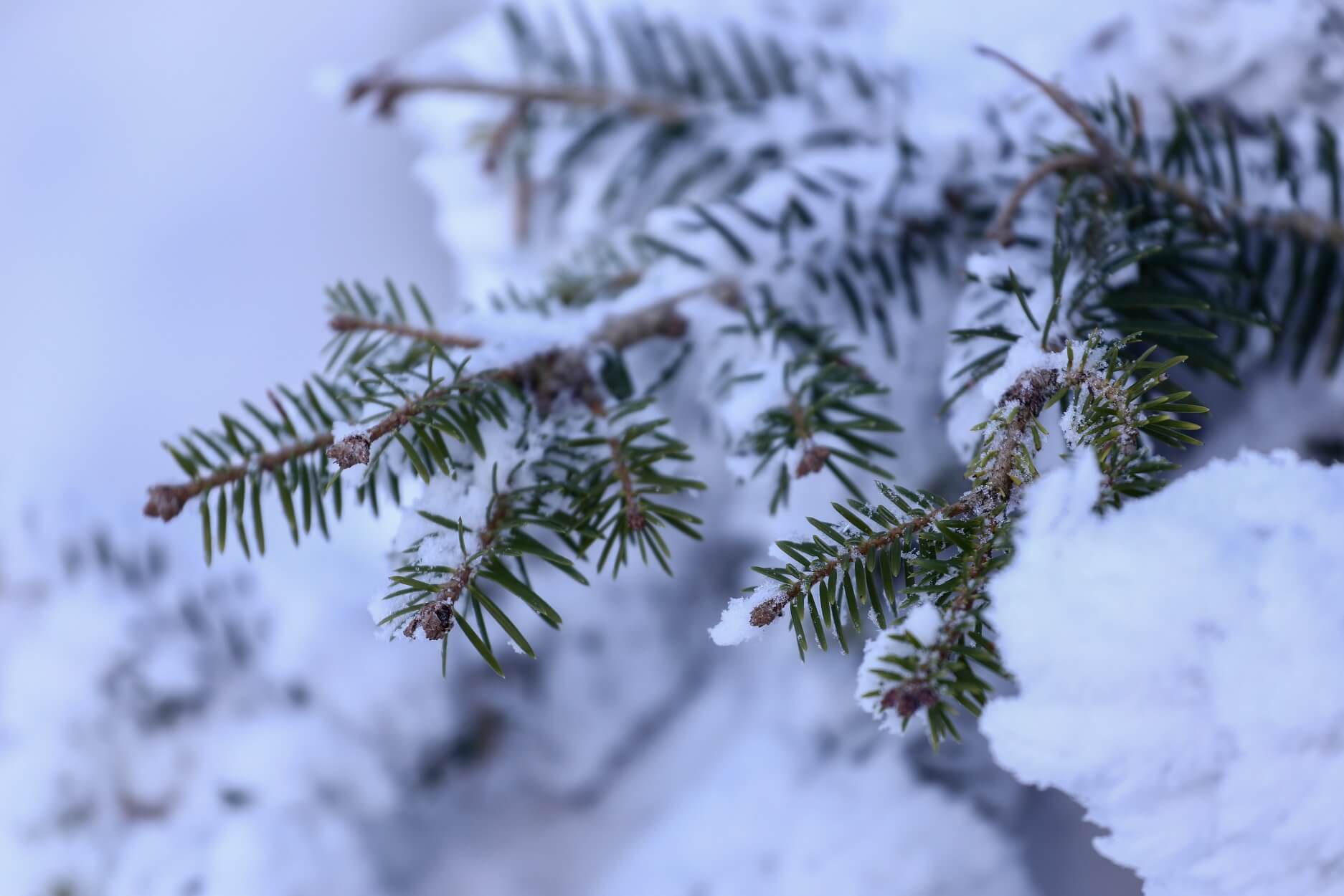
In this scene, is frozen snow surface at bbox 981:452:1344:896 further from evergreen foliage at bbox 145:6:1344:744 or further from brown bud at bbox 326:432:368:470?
brown bud at bbox 326:432:368:470

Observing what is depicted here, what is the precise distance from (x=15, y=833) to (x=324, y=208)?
0.51 metres

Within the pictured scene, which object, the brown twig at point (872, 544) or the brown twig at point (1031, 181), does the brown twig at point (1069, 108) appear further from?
the brown twig at point (872, 544)

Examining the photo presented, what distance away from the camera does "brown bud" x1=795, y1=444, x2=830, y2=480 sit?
291 millimetres

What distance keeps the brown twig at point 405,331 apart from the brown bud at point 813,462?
13cm

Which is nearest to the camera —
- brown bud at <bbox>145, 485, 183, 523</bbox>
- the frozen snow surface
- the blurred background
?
the frozen snow surface

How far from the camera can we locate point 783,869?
47cm

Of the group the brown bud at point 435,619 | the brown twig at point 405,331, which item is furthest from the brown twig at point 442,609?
the brown twig at point 405,331

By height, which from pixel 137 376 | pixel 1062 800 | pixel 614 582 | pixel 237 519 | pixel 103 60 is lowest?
pixel 1062 800

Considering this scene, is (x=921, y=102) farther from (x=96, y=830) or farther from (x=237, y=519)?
(x=96, y=830)

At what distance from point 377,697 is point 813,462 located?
37 centimetres

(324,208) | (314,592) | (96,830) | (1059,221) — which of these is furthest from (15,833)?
(1059,221)

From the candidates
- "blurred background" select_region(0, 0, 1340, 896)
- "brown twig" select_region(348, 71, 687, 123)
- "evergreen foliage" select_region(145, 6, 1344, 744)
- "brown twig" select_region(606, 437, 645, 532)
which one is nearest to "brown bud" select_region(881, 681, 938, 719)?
"evergreen foliage" select_region(145, 6, 1344, 744)

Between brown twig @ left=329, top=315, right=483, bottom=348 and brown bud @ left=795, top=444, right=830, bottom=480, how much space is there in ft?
0.43

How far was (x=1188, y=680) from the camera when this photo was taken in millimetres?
179
